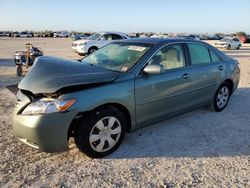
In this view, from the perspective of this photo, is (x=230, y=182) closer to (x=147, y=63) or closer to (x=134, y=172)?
(x=134, y=172)

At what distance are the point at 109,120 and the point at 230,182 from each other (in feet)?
5.42

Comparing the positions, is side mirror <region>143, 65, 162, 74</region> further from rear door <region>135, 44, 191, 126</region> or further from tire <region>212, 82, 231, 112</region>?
tire <region>212, 82, 231, 112</region>

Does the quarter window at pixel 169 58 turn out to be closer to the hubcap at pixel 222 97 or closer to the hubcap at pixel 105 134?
the hubcap at pixel 105 134

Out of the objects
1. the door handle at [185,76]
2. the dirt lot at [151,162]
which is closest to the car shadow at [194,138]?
the dirt lot at [151,162]

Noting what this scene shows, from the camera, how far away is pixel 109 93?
11.6 ft

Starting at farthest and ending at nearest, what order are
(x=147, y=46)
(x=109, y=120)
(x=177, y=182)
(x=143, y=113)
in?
(x=147, y=46) < (x=143, y=113) < (x=109, y=120) < (x=177, y=182)

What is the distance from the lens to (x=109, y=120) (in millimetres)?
3629

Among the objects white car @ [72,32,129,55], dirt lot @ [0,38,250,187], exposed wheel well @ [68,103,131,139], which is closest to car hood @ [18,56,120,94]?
exposed wheel well @ [68,103,131,139]

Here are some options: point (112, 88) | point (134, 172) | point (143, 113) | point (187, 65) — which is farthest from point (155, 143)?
point (187, 65)

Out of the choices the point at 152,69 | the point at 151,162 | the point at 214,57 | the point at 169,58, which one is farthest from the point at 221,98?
the point at 151,162

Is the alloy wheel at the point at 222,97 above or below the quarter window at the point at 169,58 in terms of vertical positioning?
below

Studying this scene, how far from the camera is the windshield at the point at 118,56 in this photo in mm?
4095

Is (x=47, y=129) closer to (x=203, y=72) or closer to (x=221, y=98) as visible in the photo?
(x=203, y=72)

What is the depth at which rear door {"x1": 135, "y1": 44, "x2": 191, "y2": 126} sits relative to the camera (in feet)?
13.0
